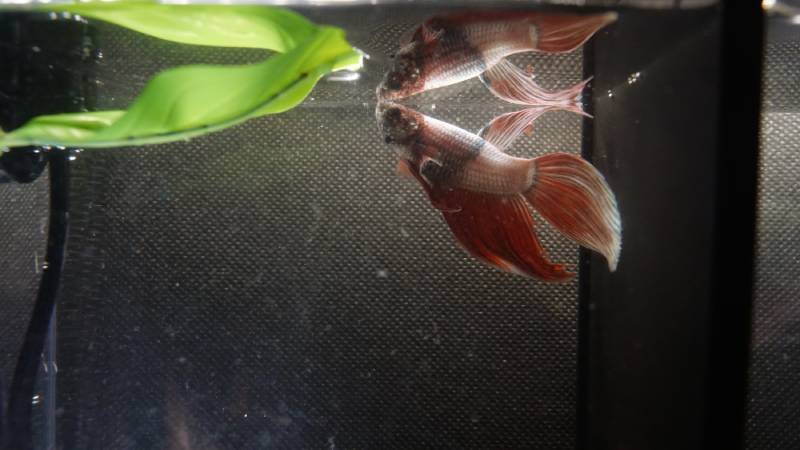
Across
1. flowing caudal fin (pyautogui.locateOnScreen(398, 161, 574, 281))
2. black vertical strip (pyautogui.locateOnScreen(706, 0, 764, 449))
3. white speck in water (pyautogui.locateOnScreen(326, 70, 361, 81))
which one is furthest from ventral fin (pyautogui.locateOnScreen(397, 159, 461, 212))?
black vertical strip (pyautogui.locateOnScreen(706, 0, 764, 449))

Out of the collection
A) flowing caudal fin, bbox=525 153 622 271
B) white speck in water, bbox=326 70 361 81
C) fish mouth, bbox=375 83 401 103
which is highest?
white speck in water, bbox=326 70 361 81

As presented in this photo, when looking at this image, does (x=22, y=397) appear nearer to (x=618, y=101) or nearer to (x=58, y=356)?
(x=58, y=356)

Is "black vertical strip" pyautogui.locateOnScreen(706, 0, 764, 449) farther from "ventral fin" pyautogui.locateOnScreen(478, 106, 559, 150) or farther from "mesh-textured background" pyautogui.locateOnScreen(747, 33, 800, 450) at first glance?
"mesh-textured background" pyautogui.locateOnScreen(747, 33, 800, 450)

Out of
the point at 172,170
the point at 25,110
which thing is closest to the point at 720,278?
→ the point at 172,170

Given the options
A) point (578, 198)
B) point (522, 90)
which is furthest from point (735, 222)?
point (522, 90)

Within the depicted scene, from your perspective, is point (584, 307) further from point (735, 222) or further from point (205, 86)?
point (205, 86)

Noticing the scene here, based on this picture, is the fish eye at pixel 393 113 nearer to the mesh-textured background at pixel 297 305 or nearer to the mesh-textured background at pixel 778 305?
the mesh-textured background at pixel 297 305

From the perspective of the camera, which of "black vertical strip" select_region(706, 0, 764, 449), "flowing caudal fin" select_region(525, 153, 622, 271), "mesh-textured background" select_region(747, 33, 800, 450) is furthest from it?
"mesh-textured background" select_region(747, 33, 800, 450)
